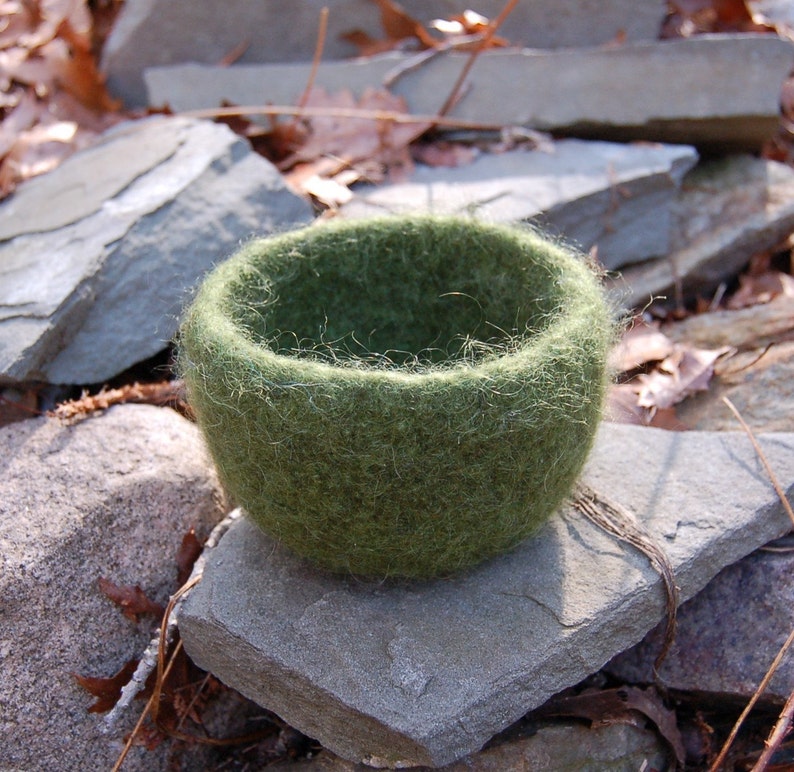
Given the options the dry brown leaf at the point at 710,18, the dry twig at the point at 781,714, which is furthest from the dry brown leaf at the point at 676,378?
the dry brown leaf at the point at 710,18

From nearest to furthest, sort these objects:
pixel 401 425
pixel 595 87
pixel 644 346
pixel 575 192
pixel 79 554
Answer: pixel 401 425 < pixel 79 554 < pixel 644 346 < pixel 575 192 < pixel 595 87

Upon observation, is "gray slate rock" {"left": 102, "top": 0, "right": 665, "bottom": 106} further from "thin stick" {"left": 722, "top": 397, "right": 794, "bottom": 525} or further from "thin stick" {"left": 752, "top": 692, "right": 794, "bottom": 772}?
"thin stick" {"left": 752, "top": 692, "right": 794, "bottom": 772}

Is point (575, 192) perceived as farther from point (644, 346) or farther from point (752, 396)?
point (752, 396)

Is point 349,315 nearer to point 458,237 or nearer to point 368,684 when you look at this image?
point 458,237

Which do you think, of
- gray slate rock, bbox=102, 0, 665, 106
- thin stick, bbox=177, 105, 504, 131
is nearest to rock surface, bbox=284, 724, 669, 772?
thin stick, bbox=177, 105, 504, 131

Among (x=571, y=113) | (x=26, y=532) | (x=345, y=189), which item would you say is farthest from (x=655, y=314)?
(x=26, y=532)

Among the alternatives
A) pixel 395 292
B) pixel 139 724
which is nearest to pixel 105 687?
pixel 139 724
